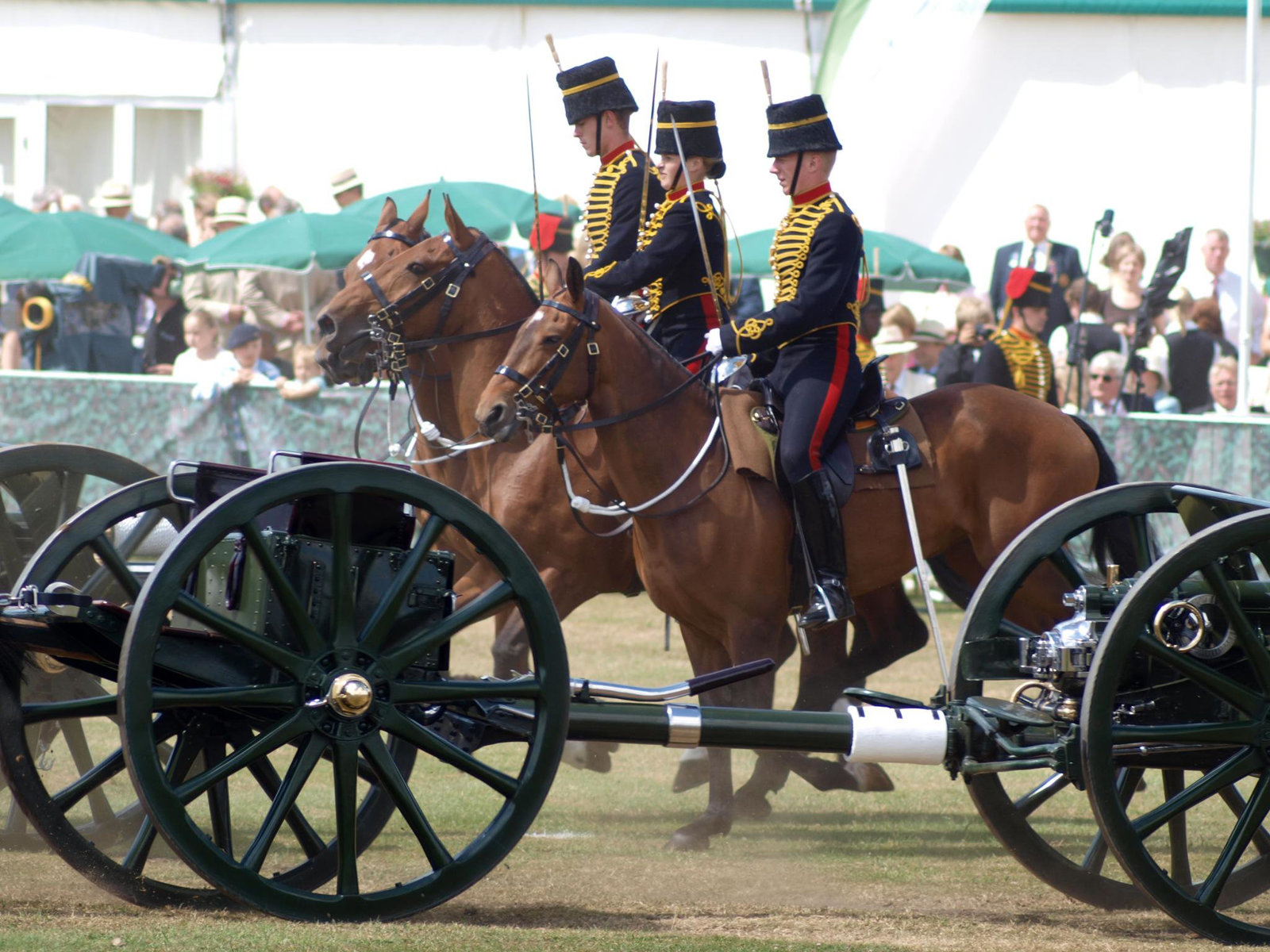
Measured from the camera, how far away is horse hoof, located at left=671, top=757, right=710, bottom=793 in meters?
7.48

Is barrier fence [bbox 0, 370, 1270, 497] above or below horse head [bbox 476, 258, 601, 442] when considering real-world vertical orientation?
below

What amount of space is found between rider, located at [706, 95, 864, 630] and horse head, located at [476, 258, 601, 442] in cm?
50

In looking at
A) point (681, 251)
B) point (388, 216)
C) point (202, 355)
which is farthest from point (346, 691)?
point (202, 355)

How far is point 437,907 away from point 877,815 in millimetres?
2748

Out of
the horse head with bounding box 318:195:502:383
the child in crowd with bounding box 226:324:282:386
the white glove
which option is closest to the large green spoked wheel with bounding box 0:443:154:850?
the horse head with bounding box 318:195:502:383

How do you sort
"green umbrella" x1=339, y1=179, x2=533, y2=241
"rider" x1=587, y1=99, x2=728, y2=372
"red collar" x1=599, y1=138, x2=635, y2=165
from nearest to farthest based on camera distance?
"rider" x1=587, y1=99, x2=728, y2=372 → "red collar" x1=599, y1=138, x2=635, y2=165 → "green umbrella" x1=339, y1=179, x2=533, y2=241

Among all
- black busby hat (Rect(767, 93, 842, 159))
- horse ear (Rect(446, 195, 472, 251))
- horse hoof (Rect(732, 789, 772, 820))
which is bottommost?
horse hoof (Rect(732, 789, 772, 820))

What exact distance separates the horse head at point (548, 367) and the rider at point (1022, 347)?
5174mm

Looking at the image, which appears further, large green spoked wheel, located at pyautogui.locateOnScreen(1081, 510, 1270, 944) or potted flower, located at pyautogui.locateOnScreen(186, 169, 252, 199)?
potted flower, located at pyautogui.locateOnScreen(186, 169, 252, 199)

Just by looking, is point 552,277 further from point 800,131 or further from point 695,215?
point 800,131

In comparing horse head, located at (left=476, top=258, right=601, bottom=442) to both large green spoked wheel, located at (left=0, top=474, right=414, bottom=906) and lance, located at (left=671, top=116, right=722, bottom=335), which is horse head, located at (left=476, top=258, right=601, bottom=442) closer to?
lance, located at (left=671, top=116, right=722, bottom=335)

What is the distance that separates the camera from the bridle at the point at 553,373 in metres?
6.39

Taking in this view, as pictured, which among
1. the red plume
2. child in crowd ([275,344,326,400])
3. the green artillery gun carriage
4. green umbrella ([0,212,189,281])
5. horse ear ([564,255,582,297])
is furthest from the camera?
green umbrella ([0,212,189,281])

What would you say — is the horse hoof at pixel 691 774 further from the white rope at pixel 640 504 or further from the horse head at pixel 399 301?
the horse head at pixel 399 301
